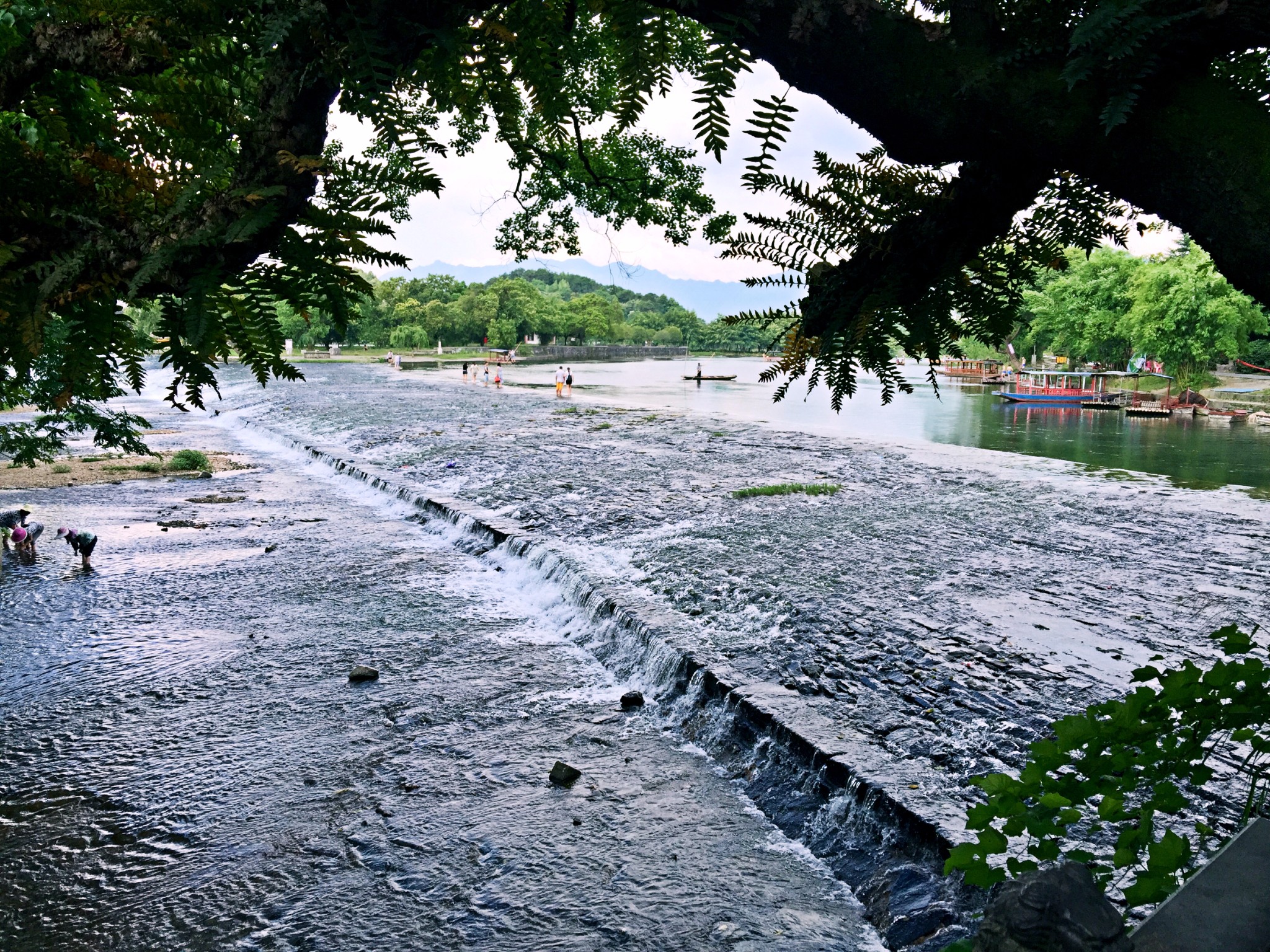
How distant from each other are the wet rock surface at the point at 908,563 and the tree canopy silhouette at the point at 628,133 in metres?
5.30

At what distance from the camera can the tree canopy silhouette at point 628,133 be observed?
1.53m

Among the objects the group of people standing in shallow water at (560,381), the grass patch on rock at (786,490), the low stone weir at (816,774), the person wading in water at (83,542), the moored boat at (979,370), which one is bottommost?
the low stone weir at (816,774)

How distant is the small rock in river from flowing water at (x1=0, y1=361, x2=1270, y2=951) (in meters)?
0.13

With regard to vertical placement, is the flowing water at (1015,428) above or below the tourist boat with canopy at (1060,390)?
below

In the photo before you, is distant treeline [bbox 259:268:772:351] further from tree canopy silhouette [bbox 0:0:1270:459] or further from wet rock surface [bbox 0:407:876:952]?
tree canopy silhouette [bbox 0:0:1270:459]

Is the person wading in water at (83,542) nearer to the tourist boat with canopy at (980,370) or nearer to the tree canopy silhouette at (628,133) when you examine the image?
the tree canopy silhouette at (628,133)

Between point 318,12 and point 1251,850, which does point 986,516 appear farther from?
point 318,12

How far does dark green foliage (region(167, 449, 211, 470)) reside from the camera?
76.8ft

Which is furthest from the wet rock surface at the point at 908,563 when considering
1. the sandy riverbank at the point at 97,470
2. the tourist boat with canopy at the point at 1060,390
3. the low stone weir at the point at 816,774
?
the tourist boat with canopy at the point at 1060,390

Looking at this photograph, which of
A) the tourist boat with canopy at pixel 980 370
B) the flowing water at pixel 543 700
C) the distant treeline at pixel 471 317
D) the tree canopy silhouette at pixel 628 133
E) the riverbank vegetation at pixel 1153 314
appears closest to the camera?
the tree canopy silhouette at pixel 628 133

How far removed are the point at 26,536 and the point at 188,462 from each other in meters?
10.3

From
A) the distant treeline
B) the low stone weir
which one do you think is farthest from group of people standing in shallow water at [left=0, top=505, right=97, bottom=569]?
the distant treeline

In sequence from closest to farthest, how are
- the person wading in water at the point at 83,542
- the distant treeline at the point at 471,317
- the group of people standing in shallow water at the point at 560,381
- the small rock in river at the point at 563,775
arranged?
the small rock in river at the point at 563,775, the person wading in water at the point at 83,542, the group of people standing in shallow water at the point at 560,381, the distant treeline at the point at 471,317

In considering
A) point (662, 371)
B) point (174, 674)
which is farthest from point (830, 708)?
point (662, 371)
